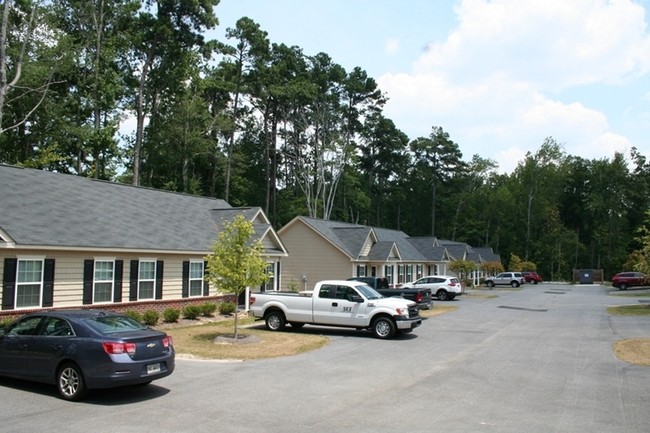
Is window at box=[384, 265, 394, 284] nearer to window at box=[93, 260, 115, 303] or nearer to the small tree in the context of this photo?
window at box=[93, 260, 115, 303]

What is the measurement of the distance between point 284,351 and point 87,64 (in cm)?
3214

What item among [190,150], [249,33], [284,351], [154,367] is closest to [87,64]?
[190,150]

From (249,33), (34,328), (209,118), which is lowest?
(34,328)

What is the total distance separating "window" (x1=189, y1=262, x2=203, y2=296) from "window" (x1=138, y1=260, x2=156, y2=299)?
229 centimetres

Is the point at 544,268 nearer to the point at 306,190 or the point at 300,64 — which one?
the point at 306,190

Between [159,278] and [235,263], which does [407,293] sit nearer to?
[159,278]

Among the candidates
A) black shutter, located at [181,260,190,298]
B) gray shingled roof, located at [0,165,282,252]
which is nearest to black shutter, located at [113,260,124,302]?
gray shingled roof, located at [0,165,282,252]

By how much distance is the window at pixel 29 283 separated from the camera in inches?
685

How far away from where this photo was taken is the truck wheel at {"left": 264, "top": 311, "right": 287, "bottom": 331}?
20.3 meters

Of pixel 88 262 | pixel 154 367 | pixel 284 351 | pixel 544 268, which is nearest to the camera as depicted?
pixel 154 367

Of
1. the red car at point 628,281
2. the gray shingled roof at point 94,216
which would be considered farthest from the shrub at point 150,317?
the red car at point 628,281

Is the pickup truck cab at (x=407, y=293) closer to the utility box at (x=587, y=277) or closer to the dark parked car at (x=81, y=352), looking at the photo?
the dark parked car at (x=81, y=352)

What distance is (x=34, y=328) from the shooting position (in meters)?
10.6

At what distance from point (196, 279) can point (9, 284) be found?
8.62 meters
